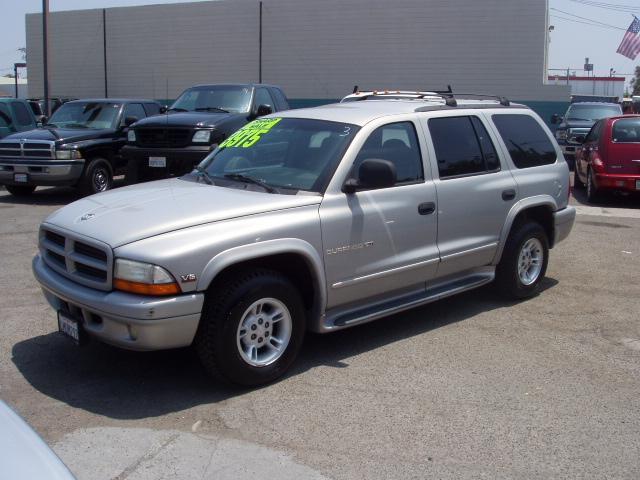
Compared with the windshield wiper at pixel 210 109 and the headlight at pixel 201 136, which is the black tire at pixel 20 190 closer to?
the windshield wiper at pixel 210 109

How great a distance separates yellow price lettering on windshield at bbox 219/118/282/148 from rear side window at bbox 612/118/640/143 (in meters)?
8.80

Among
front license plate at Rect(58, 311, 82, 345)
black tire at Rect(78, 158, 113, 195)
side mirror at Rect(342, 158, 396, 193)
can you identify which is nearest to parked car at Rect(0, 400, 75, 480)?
front license plate at Rect(58, 311, 82, 345)

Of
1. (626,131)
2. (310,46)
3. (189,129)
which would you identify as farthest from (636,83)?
(189,129)

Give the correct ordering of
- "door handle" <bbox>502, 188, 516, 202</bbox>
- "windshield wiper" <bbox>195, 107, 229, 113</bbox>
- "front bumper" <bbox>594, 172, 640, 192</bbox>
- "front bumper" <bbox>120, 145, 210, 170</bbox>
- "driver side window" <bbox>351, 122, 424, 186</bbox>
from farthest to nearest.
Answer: "front bumper" <bbox>594, 172, 640, 192</bbox> < "windshield wiper" <bbox>195, 107, 229, 113</bbox> < "front bumper" <bbox>120, 145, 210, 170</bbox> < "door handle" <bbox>502, 188, 516, 202</bbox> < "driver side window" <bbox>351, 122, 424, 186</bbox>

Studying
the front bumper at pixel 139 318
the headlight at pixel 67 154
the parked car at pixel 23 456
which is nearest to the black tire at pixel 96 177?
the headlight at pixel 67 154

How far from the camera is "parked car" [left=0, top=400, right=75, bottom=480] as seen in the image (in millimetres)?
2240

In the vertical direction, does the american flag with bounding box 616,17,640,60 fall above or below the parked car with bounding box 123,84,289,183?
above

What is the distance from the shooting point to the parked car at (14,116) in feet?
48.9

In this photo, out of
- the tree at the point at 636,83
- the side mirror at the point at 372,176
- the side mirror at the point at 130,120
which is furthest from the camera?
the tree at the point at 636,83

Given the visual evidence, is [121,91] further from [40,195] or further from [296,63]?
[40,195]

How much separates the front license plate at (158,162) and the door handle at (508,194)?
6.47 meters

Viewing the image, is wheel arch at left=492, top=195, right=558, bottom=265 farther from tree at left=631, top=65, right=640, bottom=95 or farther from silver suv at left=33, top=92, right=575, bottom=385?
tree at left=631, top=65, right=640, bottom=95

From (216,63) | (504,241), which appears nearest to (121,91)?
(216,63)

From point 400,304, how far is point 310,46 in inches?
1223
